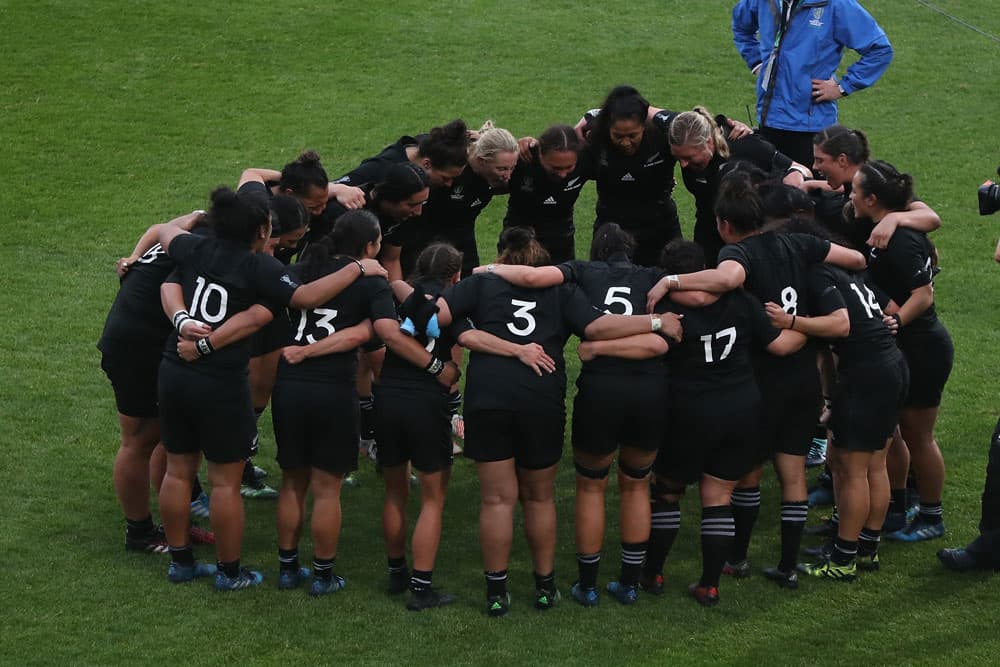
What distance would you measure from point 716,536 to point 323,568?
1.91 meters

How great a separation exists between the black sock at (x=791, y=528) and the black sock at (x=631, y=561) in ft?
2.42

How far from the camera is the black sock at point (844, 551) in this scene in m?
6.60

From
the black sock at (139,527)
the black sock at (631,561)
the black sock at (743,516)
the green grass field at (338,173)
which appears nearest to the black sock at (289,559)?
the green grass field at (338,173)

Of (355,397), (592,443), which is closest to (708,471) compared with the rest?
(592,443)

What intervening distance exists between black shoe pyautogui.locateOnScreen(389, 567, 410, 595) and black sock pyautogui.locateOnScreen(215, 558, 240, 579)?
75cm

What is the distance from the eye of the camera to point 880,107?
583 inches

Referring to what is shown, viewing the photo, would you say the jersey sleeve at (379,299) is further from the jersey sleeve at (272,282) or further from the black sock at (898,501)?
the black sock at (898,501)

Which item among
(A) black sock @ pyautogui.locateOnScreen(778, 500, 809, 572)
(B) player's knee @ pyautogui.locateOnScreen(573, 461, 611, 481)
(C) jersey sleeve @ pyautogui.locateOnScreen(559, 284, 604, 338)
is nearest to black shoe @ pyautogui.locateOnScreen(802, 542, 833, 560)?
(A) black sock @ pyautogui.locateOnScreen(778, 500, 809, 572)

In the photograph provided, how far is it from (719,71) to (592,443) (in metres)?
10.4

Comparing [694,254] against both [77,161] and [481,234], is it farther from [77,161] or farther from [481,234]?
[77,161]

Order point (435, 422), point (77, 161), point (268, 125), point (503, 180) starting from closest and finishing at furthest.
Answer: point (435, 422)
point (503, 180)
point (77, 161)
point (268, 125)

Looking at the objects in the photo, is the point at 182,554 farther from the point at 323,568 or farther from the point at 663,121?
the point at 663,121

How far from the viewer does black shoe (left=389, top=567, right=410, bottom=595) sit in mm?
6391

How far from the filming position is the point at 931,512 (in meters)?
7.14
